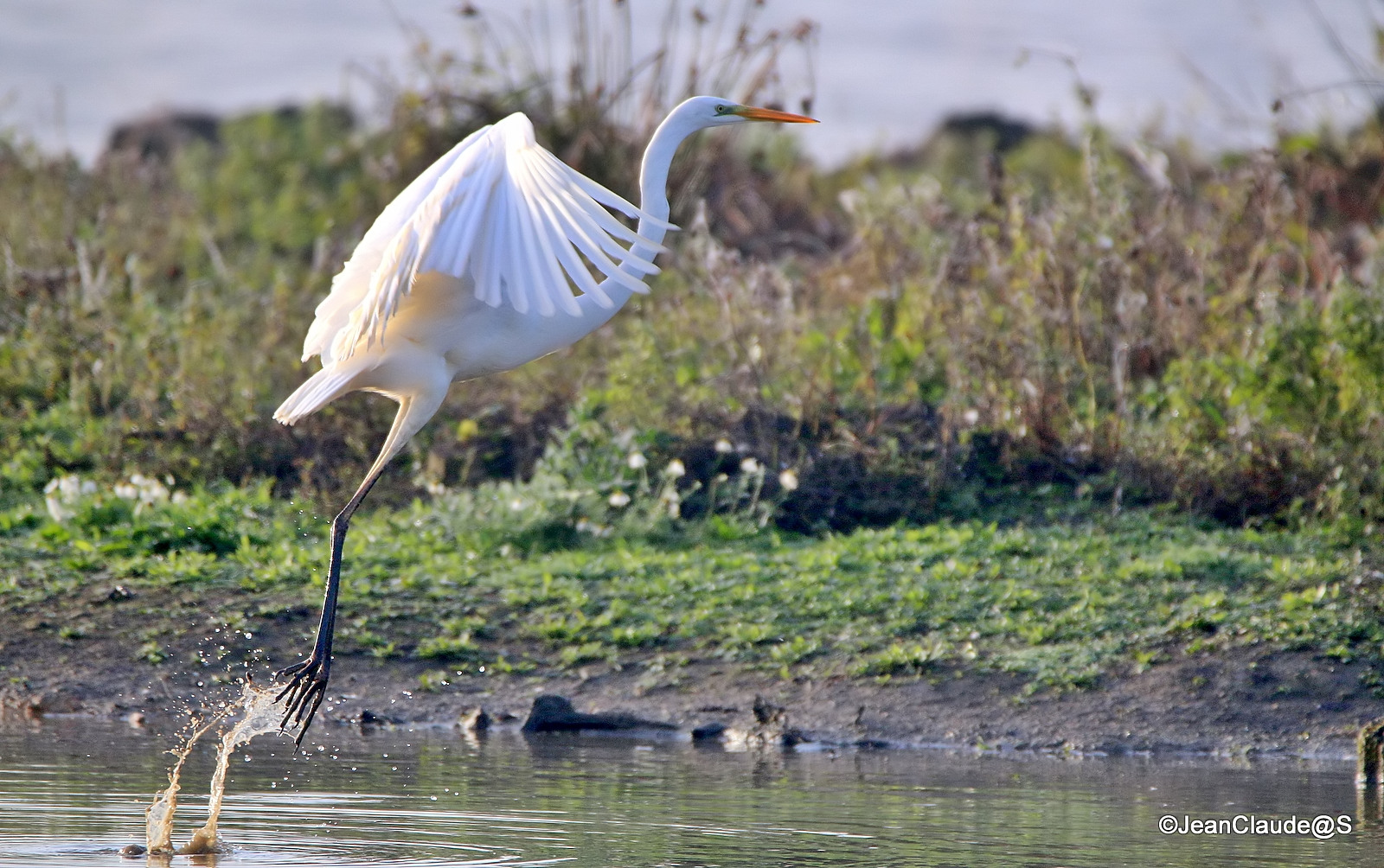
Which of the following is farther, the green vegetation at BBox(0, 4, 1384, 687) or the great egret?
the green vegetation at BBox(0, 4, 1384, 687)

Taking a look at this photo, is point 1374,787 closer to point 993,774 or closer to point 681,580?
point 993,774

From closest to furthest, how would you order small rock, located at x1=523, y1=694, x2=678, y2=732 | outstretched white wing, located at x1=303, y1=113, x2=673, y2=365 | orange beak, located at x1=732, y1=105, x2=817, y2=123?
outstretched white wing, located at x1=303, y1=113, x2=673, y2=365 → small rock, located at x1=523, y1=694, x2=678, y2=732 → orange beak, located at x1=732, y1=105, x2=817, y2=123

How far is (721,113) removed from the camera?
5832 millimetres

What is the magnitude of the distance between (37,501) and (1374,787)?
228 inches

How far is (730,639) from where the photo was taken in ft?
20.3

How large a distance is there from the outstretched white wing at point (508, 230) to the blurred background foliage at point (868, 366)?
98.3 inches

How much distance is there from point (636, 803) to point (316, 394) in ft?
4.97

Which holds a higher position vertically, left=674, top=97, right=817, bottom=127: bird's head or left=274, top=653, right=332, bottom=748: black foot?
left=674, top=97, right=817, bottom=127: bird's head

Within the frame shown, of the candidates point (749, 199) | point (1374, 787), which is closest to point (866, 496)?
point (1374, 787)

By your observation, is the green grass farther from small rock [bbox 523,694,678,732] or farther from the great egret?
the great egret

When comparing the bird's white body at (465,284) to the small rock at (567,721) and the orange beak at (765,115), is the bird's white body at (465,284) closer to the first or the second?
the orange beak at (765,115)

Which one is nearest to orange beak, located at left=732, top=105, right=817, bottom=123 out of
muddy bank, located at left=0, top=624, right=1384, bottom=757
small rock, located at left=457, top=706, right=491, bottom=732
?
muddy bank, located at left=0, top=624, right=1384, bottom=757

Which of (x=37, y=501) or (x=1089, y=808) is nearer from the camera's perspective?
(x=1089, y=808)

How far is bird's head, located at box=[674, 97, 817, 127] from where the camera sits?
224 inches
